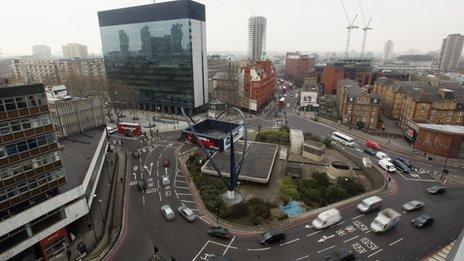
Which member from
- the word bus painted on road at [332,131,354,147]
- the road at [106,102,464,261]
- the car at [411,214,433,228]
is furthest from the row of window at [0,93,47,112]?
the word bus painted on road at [332,131,354,147]

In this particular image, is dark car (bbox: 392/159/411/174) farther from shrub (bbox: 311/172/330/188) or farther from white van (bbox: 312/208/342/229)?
white van (bbox: 312/208/342/229)

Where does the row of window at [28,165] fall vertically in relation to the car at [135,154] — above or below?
above

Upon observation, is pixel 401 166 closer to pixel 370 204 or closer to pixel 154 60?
pixel 370 204

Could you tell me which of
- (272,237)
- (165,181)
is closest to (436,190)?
(272,237)

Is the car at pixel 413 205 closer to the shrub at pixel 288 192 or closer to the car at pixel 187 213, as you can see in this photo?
Answer: the shrub at pixel 288 192

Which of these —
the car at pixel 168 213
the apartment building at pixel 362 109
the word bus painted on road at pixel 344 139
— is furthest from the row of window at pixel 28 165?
the apartment building at pixel 362 109
